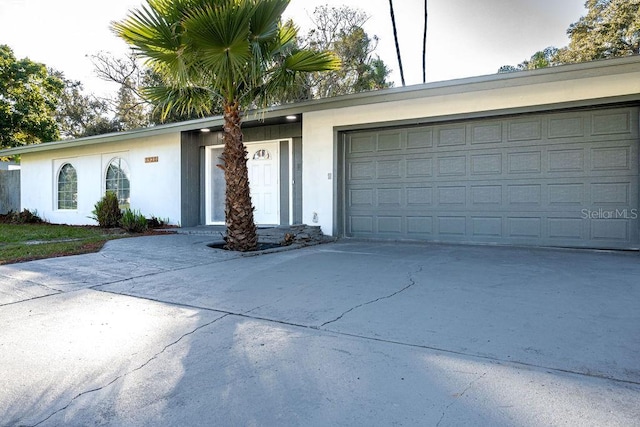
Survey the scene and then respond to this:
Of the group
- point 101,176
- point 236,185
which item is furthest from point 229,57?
point 101,176

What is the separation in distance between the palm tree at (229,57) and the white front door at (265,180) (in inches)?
119

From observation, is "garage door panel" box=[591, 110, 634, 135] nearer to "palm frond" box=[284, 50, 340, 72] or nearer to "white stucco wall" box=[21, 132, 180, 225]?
"palm frond" box=[284, 50, 340, 72]

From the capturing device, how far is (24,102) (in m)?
21.0

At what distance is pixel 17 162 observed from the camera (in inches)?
983

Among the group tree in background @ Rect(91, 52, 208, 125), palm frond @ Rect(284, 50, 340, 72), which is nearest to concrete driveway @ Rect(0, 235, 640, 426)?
palm frond @ Rect(284, 50, 340, 72)

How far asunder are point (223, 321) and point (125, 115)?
25072 millimetres

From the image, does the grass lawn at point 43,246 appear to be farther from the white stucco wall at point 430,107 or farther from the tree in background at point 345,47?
the tree in background at point 345,47

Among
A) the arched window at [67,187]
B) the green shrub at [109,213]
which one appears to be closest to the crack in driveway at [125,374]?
the green shrub at [109,213]

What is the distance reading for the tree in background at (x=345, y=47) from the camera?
19.7 meters

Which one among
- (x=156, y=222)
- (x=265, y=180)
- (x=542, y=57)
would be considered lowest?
(x=156, y=222)

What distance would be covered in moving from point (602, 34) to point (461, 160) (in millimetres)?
14929

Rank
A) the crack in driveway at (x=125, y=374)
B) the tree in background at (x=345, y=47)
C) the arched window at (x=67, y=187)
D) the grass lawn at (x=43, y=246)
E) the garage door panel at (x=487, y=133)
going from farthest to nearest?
the tree in background at (x=345, y=47) < the arched window at (x=67, y=187) < the garage door panel at (x=487, y=133) < the grass lawn at (x=43, y=246) < the crack in driveway at (x=125, y=374)

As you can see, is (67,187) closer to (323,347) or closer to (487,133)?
(487,133)

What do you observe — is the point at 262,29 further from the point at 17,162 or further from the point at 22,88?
the point at 17,162
